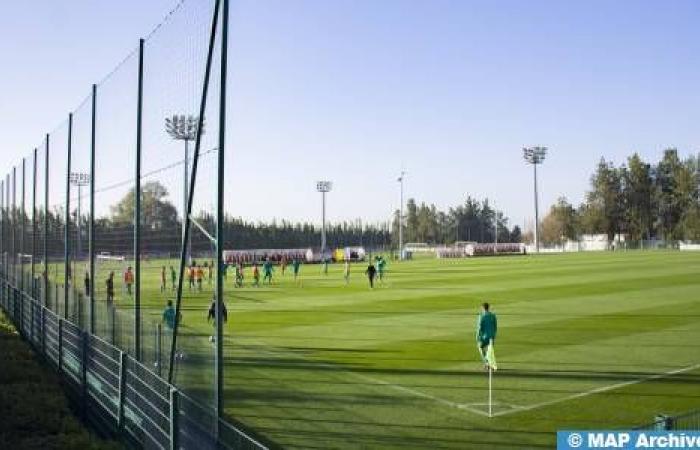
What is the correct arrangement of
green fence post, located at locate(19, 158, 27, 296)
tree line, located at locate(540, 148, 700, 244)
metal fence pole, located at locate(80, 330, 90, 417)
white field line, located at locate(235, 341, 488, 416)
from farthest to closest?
tree line, located at locate(540, 148, 700, 244)
green fence post, located at locate(19, 158, 27, 296)
white field line, located at locate(235, 341, 488, 416)
metal fence pole, located at locate(80, 330, 90, 417)

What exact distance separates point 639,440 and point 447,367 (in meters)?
8.91

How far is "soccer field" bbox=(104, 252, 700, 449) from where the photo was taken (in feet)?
36.4

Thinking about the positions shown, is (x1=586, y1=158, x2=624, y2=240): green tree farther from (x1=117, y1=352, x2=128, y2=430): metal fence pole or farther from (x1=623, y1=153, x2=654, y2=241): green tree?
(x1=117, y1=352, x2=128, y2=430): metal fence pole

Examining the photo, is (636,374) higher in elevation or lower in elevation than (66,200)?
lower

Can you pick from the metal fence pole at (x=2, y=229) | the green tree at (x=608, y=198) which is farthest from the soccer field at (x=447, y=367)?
the green tree at (x=608, y=198)

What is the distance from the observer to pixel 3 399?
12625mm

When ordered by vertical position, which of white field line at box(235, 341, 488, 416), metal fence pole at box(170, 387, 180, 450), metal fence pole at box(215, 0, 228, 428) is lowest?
white field line at box(235, 341, 488, 416)

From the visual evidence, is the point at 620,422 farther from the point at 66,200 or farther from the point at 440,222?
the point at 440,222

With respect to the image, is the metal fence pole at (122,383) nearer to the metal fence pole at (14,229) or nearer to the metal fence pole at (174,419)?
the metal fence pole at (174,419)

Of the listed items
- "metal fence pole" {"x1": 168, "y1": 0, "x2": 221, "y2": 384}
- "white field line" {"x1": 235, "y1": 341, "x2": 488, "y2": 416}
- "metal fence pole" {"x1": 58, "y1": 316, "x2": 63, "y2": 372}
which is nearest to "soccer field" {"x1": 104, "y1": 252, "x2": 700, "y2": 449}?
"white field line" {"x1": 235, "y1": 341, "x2": 488, "y2": 416}

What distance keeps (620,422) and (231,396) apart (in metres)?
6.37

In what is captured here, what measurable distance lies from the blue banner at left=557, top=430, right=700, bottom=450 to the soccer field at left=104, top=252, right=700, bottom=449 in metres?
0.88

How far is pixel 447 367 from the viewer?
1595 centimetres

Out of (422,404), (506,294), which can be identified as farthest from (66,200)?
(506,294)
